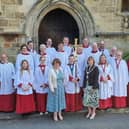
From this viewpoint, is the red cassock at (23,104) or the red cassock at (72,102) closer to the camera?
the red cassock at (23,104)

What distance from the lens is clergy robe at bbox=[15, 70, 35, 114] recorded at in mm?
11641

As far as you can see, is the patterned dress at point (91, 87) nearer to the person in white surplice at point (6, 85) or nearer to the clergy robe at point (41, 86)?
the clergy robe at point (41, 86)

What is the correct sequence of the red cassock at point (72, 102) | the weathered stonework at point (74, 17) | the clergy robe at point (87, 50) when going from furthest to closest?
the weathered stonework at point (74, 17)
the clergy robe at point (87, 50)
the red cassock at point (72, 102)

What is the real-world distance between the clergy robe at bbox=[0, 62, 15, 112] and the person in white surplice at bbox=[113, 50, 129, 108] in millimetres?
2782

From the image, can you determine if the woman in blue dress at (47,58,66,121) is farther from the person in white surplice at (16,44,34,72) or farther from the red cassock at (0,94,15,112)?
the red cassock at (0,94,15,112)

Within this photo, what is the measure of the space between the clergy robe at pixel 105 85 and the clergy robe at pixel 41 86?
1445 mm

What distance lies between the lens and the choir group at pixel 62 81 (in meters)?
11.6

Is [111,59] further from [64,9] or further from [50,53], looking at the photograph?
[64,9]

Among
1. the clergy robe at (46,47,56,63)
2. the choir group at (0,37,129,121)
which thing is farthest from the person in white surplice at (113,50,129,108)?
the clergy robe at (46,47,56,63)

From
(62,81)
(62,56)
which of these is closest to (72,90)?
(62,81)

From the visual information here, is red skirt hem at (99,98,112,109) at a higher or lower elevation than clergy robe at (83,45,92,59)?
lower

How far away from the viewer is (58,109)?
37.9 feet

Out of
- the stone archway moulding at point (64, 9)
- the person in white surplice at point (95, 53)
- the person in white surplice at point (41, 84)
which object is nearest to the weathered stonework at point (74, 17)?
the stone archway moulding at point (64, 9)

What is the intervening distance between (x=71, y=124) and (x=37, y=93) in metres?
1.32
